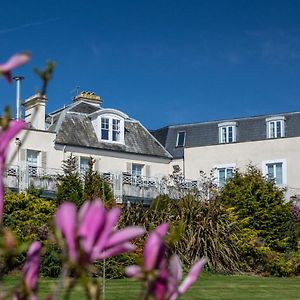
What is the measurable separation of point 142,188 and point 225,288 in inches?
517

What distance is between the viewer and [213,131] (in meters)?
39.1

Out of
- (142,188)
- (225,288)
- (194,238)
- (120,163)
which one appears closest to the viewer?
(225,288)

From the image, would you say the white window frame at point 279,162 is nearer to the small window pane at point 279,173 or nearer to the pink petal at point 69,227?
the small window pane at point 279,173

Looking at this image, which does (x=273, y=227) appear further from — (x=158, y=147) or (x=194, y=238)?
(x=158, y=147)

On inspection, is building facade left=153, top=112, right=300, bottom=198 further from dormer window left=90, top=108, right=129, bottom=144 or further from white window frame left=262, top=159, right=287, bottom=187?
dormer window left=90, top=108, right=129, bottom=144

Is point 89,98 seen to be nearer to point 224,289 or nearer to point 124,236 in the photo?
point 224,289

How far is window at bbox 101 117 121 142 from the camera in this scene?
3394cm

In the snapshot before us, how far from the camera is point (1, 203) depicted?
3.98 ft

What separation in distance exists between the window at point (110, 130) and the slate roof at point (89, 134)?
0.36m

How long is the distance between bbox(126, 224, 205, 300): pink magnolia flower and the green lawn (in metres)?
10.8

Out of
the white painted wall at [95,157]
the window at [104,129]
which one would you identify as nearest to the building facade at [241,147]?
the white painted wall at [95,157]

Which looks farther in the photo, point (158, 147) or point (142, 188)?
point (158, 147)

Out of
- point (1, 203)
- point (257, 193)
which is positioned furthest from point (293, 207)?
point (1, 203)

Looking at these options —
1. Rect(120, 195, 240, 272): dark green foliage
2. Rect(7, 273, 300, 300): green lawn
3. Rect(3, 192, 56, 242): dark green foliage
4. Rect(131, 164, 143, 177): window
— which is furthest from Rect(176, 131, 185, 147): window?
Rect(7, 273, 300, 300): green lawn
